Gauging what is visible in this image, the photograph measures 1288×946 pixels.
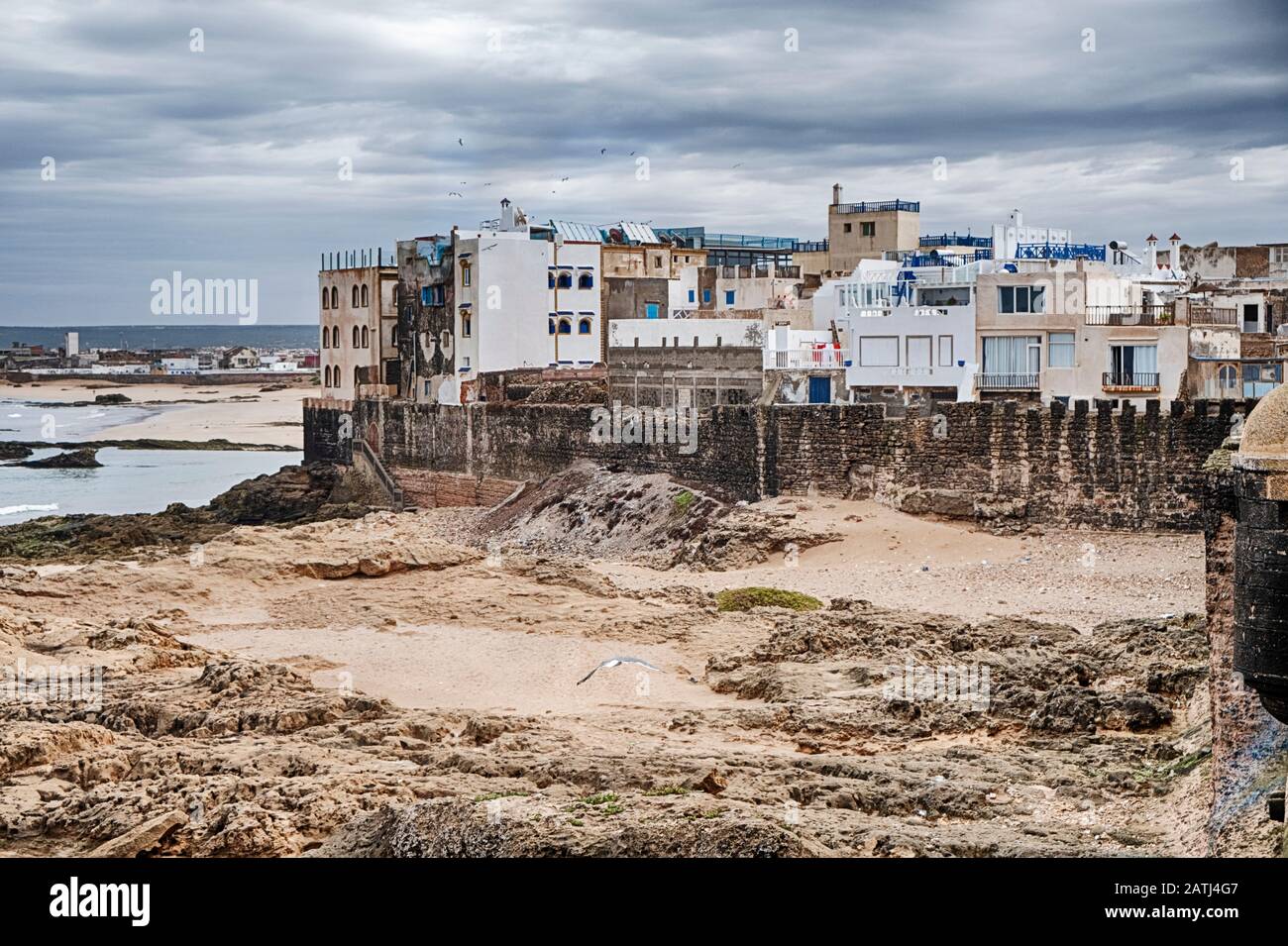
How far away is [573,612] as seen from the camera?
24.9 meters

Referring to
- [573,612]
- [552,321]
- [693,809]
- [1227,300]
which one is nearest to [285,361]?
[552,321]

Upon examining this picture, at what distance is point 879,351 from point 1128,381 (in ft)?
17.4

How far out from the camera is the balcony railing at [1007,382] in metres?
32.9

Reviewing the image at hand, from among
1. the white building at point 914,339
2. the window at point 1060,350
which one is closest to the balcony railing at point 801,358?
the white building at point 914,339

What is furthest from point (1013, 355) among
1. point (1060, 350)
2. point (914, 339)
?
point (914, 339)

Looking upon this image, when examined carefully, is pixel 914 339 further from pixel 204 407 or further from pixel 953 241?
pixel 204 407

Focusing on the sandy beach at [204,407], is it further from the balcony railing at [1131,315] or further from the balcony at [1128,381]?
the balcony at [1128,381]

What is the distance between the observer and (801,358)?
3806 cm

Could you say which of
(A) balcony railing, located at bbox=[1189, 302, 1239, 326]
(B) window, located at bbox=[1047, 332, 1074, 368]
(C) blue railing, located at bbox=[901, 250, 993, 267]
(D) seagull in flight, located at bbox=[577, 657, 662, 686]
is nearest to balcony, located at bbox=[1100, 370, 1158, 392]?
(B) window, located at bbox=[1047, 332, 1074, 368]

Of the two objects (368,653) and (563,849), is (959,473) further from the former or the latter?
(563,849)

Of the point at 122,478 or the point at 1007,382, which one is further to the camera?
the point at 122,478

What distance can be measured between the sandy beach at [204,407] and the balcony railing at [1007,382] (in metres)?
49.4

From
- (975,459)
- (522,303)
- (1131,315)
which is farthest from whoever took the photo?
(522,303)

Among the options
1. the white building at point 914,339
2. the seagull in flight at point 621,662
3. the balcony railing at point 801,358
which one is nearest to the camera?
the seagull in flight at point 621,662
